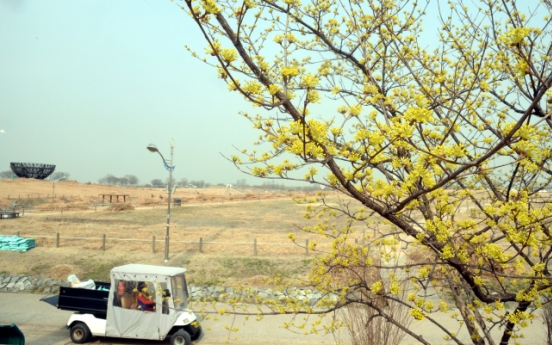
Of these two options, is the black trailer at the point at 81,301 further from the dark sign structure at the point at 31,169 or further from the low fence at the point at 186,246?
the dark sign structure at the point at 31,169

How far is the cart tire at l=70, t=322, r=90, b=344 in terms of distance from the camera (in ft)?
35.8

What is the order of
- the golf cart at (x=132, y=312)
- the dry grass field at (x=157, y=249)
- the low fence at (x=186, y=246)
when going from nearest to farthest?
the golf cart at (x=132, y=312)
the dry grass field at (x=157, y=249)
the low fence at (x=186, y=246)

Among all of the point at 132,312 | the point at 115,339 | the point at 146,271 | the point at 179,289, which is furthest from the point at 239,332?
the point at 115,339

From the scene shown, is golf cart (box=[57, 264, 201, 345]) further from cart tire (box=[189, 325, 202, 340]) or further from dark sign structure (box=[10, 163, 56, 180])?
dark sign structure (box=[10, 163, 56, 180])

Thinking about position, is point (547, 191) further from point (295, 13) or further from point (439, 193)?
point (295, 13)

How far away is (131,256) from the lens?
19.4 m

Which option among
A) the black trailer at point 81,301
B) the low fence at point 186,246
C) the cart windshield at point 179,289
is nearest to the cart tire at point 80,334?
the black trailer at point 81,301

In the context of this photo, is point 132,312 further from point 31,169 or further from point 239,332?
point 31,169

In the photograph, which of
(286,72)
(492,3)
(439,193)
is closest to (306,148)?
(286,72)

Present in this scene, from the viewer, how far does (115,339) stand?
450 inches

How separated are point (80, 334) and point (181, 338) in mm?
2466

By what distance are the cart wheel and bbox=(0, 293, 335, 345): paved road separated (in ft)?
1.88

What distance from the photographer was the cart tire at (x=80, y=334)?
10898 mm

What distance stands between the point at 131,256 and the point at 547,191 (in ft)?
55.4
